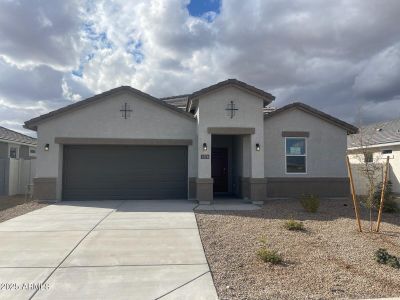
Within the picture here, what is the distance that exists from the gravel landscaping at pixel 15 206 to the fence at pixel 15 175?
1302 millimetres

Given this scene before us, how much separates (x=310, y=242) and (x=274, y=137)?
7.98 metres

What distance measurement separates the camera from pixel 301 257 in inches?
257

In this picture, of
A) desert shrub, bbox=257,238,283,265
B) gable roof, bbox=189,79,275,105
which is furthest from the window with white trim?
desert shrub, bbox=257,238,283,265

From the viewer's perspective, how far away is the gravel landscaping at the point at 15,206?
11.1 metres

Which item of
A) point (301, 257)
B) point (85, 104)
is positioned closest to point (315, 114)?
point (301, 257)

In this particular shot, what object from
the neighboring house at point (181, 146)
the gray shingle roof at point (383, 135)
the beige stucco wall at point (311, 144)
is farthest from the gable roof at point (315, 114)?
the gray shingle roof at point (383, 135)

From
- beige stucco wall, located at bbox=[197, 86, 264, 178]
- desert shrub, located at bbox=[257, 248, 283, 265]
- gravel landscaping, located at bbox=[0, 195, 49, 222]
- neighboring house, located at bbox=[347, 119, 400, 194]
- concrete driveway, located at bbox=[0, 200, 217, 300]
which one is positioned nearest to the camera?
concrete driveway, located at bbox=[0, 200, 217, 300]

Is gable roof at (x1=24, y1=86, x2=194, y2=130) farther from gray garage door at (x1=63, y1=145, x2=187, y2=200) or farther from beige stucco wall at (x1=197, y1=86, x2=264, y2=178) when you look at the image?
gray garage door at (x1=63, y1=145, x2=187, y2=200)

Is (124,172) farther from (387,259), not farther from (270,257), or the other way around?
(387,259)

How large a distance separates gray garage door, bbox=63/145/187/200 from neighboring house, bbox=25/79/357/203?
0.04 m

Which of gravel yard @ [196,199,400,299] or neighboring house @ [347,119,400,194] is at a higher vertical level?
neighboring house @ [347,119,400,194]

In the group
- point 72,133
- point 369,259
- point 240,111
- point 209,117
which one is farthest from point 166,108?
point 369,259

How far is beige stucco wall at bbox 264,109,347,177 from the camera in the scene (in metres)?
15.1

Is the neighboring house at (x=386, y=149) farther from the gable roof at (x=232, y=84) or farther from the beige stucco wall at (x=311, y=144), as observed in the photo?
the gable roof at (x=232, y=84)
